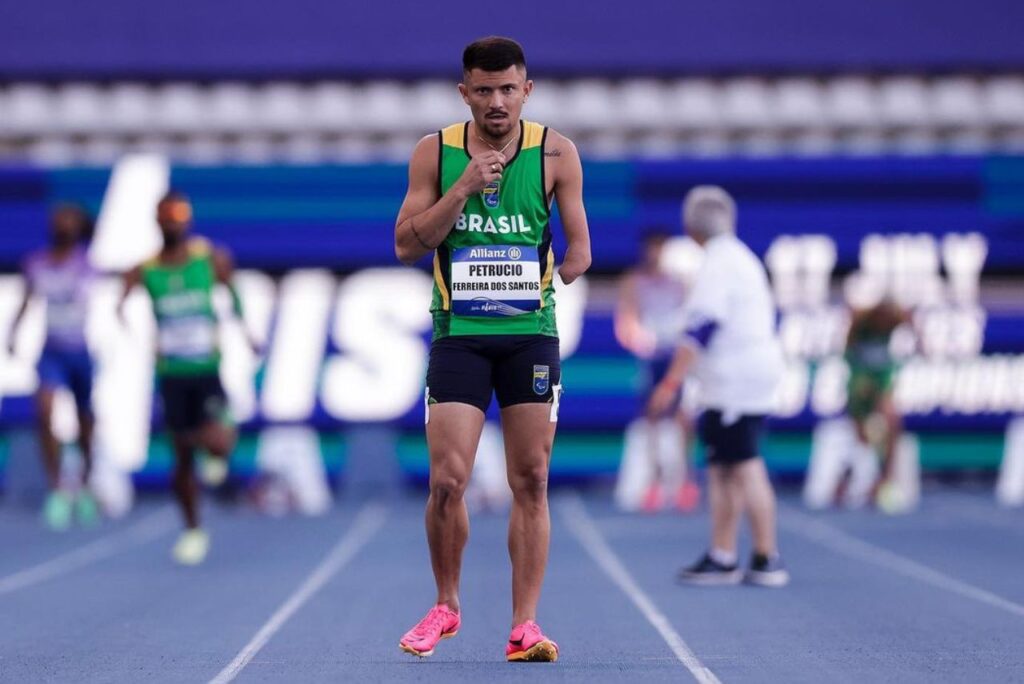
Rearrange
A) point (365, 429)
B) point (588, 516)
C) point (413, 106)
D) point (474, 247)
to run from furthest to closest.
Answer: point (413, 106)
point (365, 429)
point (588, 516)
point (474, 247)

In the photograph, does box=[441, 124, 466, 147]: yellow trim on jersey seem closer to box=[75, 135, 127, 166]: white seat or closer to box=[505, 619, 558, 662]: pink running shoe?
box=[505, 619, 558, 662]: pink running shoe

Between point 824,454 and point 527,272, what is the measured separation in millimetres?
10363

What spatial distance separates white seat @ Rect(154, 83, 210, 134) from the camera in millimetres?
17516

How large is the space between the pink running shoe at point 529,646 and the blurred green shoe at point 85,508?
8.12 m

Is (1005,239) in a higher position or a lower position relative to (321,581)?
higher

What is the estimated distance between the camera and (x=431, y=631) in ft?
18.8

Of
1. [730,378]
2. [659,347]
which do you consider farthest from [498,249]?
[659,347]

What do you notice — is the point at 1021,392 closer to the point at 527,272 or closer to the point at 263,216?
the point at 263,216

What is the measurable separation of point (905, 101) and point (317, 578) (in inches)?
419

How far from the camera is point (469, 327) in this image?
5750mm

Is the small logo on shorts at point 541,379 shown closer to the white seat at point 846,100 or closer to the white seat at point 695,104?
the white seat at point 695,104

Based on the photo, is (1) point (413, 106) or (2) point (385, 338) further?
(1) point (413, 106)

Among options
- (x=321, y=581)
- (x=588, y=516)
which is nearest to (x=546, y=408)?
(x=321, y=581)

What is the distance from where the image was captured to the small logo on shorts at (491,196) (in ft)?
18.6
